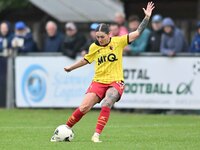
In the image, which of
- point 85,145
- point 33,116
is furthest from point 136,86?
point 85,145

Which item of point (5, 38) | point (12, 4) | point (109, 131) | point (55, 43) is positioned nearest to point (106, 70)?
point (109, 131)

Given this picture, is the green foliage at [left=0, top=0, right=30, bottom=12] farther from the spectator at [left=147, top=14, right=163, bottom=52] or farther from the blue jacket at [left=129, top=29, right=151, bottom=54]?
the blue jacket at [left=129, top=29, right=151, bottom=54]

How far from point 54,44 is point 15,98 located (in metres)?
1.98

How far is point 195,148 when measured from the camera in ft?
40.8

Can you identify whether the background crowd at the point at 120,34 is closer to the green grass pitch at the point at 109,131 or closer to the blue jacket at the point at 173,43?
the blue jacket at the point at 173,43

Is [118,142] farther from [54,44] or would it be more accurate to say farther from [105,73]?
[54,44]

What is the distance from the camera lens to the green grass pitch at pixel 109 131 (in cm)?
1283

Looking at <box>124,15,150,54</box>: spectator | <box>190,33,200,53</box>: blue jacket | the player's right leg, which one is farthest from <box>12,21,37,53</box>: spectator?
the player's right leg

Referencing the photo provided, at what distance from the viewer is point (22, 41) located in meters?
22.8

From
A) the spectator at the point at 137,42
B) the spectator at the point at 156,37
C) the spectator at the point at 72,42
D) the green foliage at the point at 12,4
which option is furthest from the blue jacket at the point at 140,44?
the green foliage at the point at 12,4

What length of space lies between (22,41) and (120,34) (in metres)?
3.03

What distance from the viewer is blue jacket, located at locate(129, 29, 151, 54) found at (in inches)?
843

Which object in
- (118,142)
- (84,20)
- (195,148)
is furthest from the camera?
(84,20)

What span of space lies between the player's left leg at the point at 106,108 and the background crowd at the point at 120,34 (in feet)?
20.7
